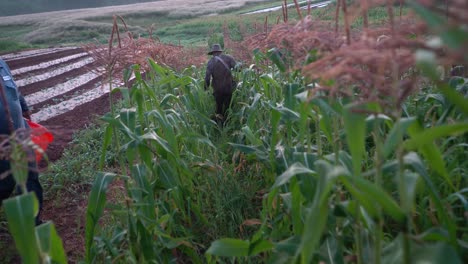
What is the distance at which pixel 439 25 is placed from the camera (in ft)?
2.52

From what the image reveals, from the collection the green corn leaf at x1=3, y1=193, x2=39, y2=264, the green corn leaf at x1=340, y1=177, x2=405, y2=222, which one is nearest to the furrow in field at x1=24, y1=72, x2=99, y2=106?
the green corn leaf at x1=3, y1=193, x2=39, y2=264

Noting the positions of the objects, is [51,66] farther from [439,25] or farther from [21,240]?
[439,25]

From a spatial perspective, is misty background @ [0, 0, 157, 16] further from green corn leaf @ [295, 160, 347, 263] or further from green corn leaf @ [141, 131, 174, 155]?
green corn leaf @ [295, 160, 347, 263]

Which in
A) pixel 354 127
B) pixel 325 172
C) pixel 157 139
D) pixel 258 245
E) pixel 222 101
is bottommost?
pixel 222 101

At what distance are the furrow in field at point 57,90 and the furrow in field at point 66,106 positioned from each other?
0.48 m

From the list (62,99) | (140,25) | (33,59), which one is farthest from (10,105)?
(140,25)

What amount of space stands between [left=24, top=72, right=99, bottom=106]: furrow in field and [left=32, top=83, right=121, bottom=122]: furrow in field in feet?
1.58

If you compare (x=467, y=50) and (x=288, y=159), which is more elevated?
(x=467, y=50)

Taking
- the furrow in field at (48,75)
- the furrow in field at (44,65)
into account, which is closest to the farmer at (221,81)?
the furrow in field at (48,75)

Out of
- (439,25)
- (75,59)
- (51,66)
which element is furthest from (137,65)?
(75,59)

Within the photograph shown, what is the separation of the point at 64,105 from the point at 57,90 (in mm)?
1530

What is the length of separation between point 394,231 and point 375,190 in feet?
4.11

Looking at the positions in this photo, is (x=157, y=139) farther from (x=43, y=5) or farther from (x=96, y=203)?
(x=43, y=5)

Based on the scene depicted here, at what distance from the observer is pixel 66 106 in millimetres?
7945
